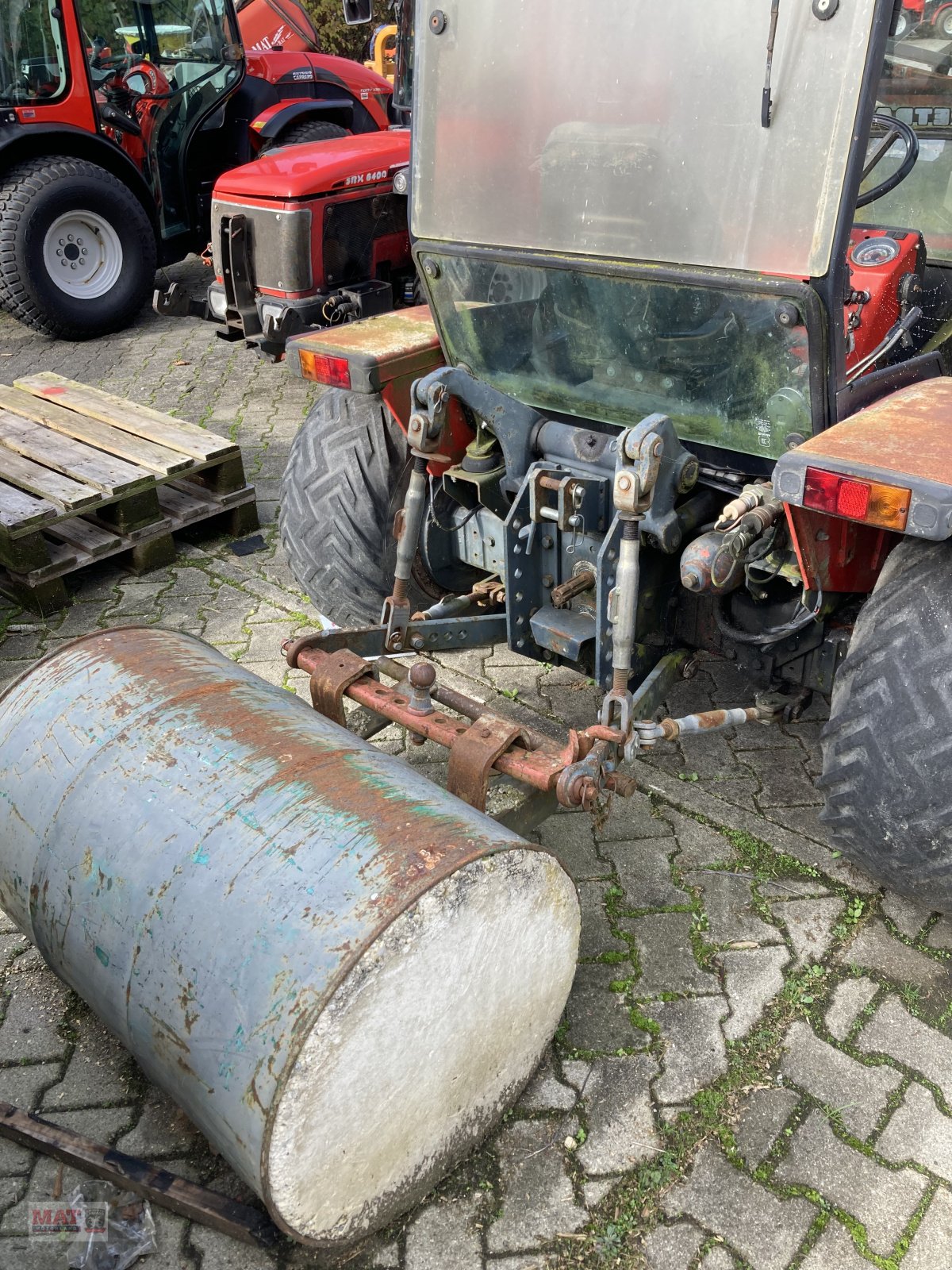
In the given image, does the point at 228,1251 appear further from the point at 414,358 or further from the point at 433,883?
the point at 414,358

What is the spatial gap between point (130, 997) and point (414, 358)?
1.78 m

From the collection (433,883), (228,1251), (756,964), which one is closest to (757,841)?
(756,964)

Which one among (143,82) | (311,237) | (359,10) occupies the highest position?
(359,10)

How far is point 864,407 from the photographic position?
2391mm

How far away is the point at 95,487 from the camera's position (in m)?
4.11

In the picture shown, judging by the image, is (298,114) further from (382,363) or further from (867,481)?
(867,481)

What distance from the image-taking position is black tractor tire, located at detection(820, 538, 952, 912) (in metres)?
2.15

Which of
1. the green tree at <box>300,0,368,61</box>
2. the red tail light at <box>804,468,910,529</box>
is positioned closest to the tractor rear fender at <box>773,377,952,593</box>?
the red tail light at <box>804,468,910,529</box>

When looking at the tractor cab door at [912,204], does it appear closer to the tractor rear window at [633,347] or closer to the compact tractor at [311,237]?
the tractor rear window at [633,347]

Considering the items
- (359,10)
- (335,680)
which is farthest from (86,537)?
(359,10)

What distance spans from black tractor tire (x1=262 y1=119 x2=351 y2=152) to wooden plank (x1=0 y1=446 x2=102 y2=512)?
13.0 feet

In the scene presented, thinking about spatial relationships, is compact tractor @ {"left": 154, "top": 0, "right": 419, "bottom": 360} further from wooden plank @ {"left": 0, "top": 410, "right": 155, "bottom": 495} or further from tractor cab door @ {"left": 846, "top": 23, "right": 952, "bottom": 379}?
tractor cab door @ {"left": 846, "top": 23, "right": 952, "bottom": 379}

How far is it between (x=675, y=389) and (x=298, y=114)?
5.88 meters

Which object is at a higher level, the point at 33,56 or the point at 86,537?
the point at 33,56
